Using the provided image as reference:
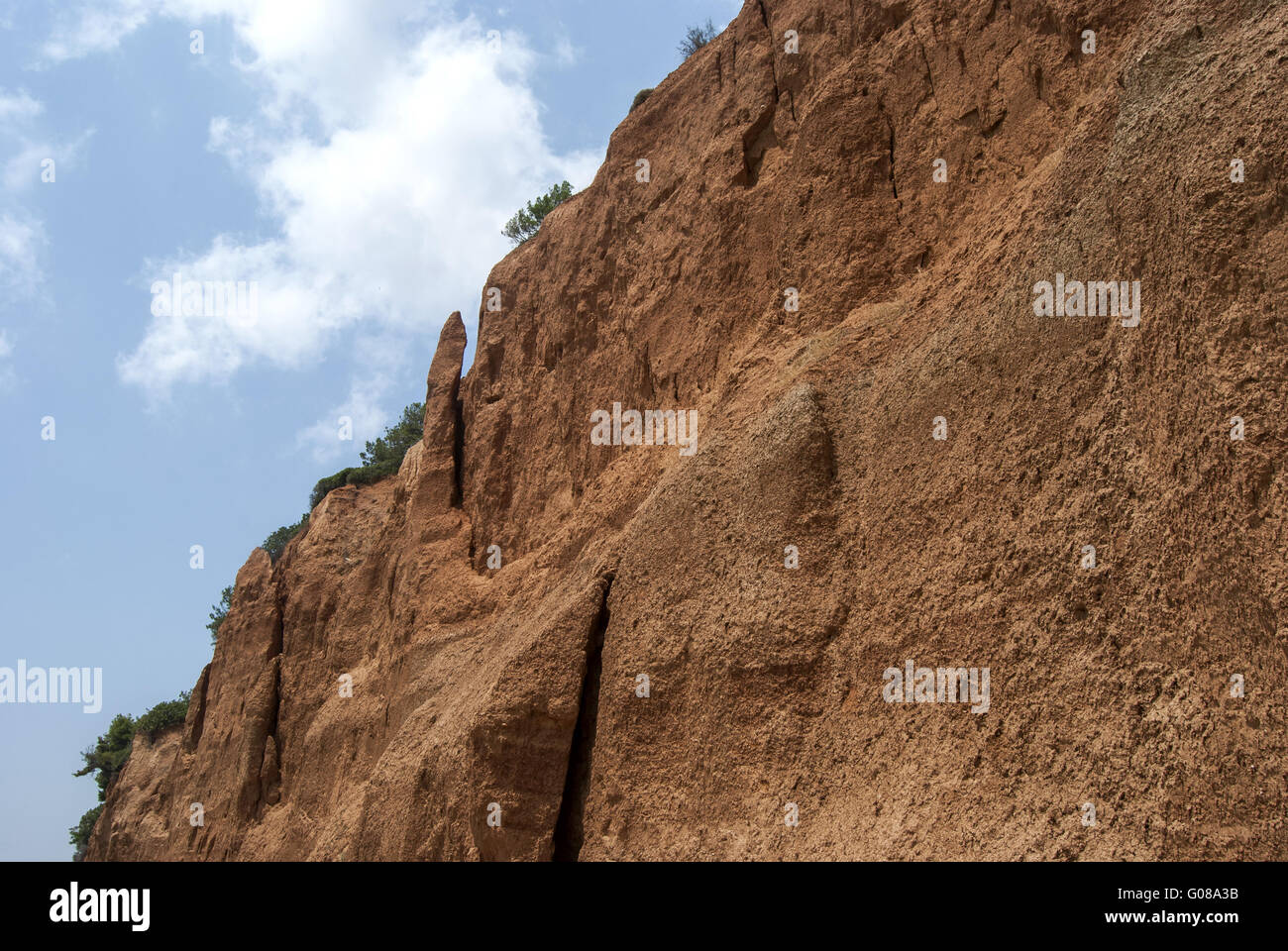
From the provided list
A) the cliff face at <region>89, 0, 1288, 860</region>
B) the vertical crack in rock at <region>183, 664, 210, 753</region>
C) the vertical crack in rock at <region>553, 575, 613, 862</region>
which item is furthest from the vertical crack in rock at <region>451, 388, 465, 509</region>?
the vertical crack in rock at <region>183, 664, 210, 753</region>

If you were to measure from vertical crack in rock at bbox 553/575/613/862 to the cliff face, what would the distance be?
5 centimetres

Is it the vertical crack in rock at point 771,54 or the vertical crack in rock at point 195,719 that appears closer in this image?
the vertical crack in rock at point 771,54

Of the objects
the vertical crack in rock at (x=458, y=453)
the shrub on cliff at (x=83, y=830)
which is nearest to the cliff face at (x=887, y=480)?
the vertical crack in rock at (x=458, y=453)

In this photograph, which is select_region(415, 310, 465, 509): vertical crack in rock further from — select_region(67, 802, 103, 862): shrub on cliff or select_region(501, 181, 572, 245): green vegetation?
select_region(67, 802, 103, 862): shrub on cliff

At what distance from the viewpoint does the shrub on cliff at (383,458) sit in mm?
A: 24703

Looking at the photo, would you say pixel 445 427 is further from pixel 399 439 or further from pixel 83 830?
pixel 83 830

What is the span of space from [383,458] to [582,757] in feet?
74.5

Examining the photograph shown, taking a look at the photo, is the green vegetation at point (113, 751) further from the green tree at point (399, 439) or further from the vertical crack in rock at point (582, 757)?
the vertical crack in rock at point (582, 757)

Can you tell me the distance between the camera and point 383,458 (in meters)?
32.1

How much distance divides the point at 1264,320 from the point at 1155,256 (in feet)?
3.16

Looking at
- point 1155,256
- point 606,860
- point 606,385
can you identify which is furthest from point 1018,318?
point 606,385

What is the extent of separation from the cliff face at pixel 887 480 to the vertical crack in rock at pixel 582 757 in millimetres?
48

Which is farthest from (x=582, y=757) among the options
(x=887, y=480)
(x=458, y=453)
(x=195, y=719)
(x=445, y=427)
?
(x=195, y=719)

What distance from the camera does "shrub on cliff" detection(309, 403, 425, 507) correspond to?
973 inches
